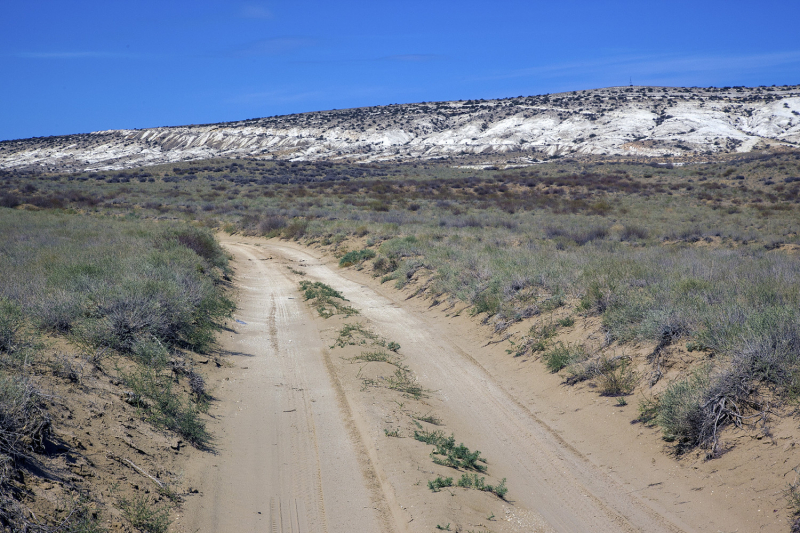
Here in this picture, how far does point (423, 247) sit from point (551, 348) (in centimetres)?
1004

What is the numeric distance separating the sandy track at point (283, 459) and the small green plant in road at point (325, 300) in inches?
97.0

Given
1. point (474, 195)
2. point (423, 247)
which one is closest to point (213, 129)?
point (474, 195)

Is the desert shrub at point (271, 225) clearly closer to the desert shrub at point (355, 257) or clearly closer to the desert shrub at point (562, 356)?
the desert shrub at point (355, 257)

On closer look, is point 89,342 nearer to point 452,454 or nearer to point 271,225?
point 452,454

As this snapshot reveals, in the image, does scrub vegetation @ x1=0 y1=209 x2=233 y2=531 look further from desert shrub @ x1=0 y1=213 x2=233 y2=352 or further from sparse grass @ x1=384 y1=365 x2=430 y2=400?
sparse grass @ x1=384 y1=365 x2=430 y2=400

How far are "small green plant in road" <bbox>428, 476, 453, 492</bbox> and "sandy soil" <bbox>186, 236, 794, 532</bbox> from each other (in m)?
0.05

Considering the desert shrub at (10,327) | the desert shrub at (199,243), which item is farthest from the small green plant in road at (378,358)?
the desert shrub at (199,243)

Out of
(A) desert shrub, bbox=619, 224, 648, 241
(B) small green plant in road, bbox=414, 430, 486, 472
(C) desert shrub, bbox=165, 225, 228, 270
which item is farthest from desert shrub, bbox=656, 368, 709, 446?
(A) desert shrub, bbox=619, 224, 648, 241

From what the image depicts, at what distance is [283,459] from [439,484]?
1.67 meters

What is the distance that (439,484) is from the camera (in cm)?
475

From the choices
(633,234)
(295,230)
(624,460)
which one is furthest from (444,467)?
(295,230)

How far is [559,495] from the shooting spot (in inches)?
195

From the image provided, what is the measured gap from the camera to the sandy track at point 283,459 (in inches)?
170

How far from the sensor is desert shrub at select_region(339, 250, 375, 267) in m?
19.6
